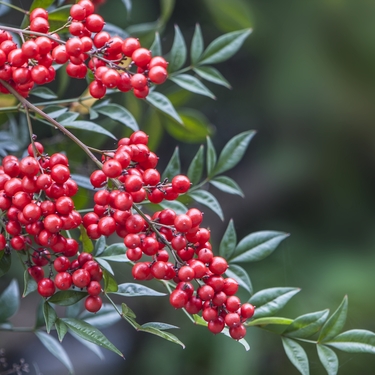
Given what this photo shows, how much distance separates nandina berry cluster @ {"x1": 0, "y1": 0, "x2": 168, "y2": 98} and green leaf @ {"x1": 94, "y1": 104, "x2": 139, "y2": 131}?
0.32ft

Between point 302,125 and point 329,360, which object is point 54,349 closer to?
point 329,360

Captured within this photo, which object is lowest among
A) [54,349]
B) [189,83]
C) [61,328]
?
[54,349]

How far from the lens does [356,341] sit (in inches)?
14.3

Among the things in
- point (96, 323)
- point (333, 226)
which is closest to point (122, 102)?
Answer: point (96, 323)

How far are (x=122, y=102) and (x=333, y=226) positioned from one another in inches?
15.5

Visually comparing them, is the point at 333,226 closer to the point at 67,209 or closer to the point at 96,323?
the point at 96,323

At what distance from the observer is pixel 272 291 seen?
389 millimetres

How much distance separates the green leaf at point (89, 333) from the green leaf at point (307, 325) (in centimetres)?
14

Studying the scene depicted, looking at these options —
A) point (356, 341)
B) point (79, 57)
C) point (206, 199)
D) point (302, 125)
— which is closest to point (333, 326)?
point (356, 341)

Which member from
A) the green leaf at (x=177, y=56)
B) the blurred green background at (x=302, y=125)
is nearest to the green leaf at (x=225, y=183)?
the green leaf at (x=177, y=56)

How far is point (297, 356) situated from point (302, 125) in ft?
1.65

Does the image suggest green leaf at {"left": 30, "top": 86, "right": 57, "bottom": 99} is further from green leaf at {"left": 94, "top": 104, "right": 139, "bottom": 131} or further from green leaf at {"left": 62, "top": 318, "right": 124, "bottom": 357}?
green leaf at {"left": 62, "top": 318, "right": 124, "bottom": 357}

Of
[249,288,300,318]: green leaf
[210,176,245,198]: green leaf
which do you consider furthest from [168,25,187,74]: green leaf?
[249,288,300,318]: green leaf

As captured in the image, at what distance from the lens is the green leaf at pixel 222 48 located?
522 millimetres
